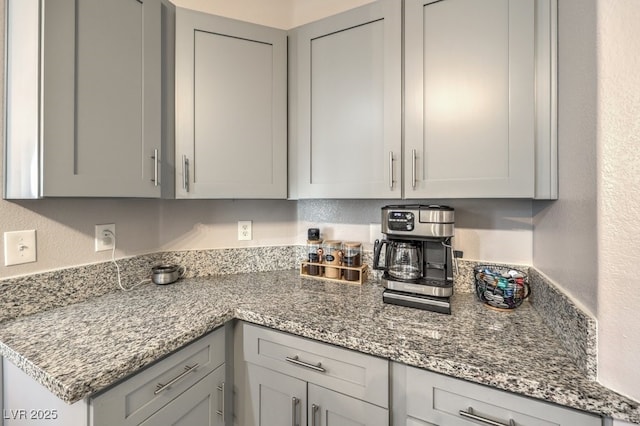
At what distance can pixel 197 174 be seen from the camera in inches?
50.1

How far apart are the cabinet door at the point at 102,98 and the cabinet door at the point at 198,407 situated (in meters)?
0.74

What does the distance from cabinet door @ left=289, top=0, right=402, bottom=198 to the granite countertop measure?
516mm

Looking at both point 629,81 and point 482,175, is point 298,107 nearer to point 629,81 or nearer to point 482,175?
point 482,175

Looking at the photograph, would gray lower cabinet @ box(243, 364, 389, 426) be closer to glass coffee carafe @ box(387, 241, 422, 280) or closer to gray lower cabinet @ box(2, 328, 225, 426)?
gray lower cabinet @ box(2, 328, 225, 426)

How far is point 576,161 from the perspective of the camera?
0.80 meters

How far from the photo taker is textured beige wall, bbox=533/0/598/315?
70 cm

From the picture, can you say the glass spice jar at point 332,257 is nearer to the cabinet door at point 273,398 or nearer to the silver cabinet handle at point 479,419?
the cabinet door at point 273,398

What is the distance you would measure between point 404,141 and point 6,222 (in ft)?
4.86

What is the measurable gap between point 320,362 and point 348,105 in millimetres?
1052

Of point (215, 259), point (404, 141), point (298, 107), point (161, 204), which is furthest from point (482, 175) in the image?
point (161, 204)

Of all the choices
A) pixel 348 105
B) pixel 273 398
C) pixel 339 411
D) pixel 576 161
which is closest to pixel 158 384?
pixel 273 398

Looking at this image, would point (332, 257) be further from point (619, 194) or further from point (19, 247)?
point (19, 247)

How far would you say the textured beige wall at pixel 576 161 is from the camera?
2.29 feet

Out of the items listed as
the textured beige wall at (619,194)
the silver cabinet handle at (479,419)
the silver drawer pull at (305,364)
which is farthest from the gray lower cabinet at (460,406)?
the silver drawer pull at (305,364)
